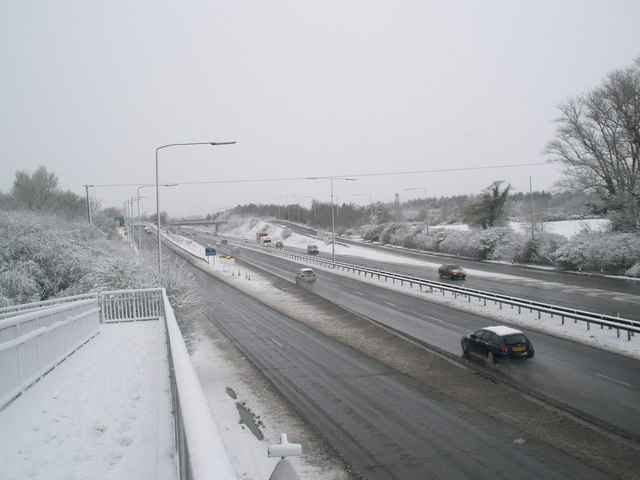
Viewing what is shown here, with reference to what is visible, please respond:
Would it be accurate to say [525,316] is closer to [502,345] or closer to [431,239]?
[502,345]

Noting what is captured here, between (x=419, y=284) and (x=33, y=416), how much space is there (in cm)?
3105

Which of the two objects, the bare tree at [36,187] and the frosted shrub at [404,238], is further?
the frosted shrub at [404,238]

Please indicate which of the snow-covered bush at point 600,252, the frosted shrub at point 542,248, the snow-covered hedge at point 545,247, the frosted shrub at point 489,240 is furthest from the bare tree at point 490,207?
the snow-covered bush at point 600,252

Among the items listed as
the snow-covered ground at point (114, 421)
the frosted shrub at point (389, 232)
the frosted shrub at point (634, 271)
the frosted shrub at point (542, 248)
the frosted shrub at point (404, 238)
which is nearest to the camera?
the snow-covered ground at point (114, 421)

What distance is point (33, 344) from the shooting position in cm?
721

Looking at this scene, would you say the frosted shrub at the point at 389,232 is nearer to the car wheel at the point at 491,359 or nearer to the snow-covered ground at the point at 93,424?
the car wheel at the point at 491,359

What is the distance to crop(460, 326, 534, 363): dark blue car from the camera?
53.1ft

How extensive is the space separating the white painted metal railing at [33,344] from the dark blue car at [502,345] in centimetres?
1313

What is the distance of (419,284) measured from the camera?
3478 centimetres

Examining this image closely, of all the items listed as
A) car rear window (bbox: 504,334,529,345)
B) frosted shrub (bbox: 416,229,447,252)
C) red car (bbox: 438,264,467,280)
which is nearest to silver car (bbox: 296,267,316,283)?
red car (bbox: 438,264,467,280)

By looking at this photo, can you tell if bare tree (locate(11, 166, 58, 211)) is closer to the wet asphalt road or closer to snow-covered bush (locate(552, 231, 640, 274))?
the wet asphalt road

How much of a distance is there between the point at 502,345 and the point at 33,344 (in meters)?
14.4

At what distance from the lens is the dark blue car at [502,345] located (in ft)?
53.1

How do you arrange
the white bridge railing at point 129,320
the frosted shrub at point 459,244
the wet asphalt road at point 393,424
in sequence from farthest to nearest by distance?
the frosted shrub at point 459,244
the wet asphalt road at point 393,424
the white bridge railing at point 129,320
